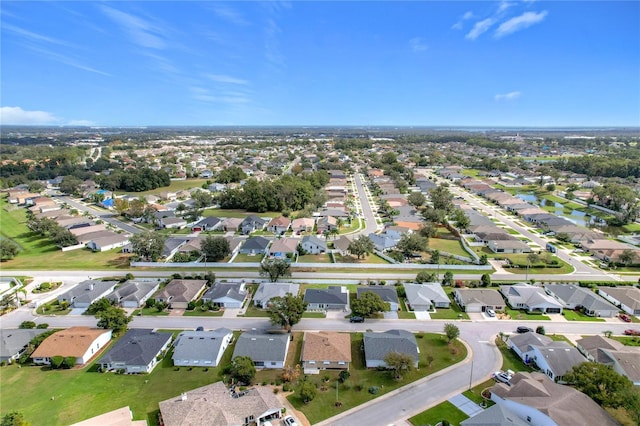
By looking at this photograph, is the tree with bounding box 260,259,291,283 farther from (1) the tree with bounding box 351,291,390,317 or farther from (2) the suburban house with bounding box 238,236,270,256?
(2) the suburban house with bounding box 238,236,270,256

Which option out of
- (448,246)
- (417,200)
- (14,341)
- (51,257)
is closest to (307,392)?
(14,341)

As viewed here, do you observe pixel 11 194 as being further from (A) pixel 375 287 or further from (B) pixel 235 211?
(A) pixel 375 287

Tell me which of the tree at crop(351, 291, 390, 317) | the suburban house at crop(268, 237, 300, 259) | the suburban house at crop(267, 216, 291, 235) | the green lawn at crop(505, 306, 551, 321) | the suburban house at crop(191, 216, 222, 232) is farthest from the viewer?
the suburban house at crop(191, 216, 222, 232)

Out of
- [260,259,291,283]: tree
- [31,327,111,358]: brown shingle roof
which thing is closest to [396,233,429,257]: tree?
[260,259,291,283]: tree

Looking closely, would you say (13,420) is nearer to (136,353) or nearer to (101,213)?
(136,353)

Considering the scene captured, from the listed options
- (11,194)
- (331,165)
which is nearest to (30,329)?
(11,194)

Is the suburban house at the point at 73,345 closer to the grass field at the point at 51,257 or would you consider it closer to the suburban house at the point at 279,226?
the grass field at the point at 51,257

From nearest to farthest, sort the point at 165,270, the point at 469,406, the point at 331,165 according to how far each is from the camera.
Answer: the point at 469,406 → the point at 165,270 → the point at 331,165
